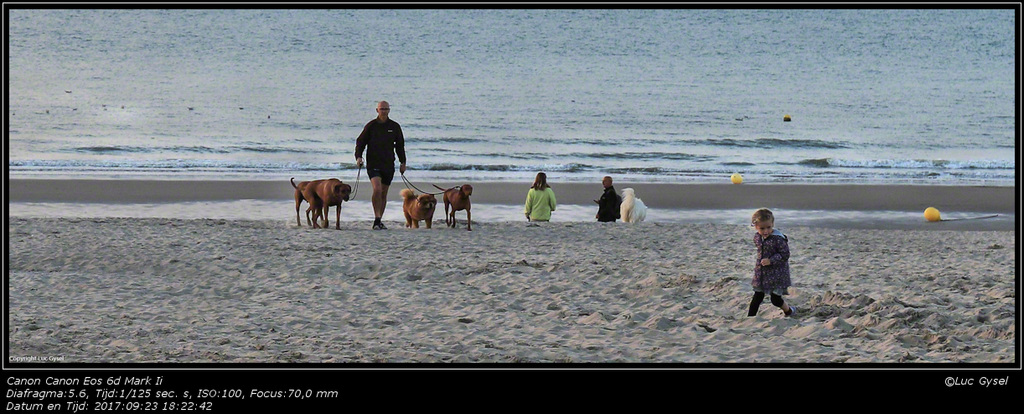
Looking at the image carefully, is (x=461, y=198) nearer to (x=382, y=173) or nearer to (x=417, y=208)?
(x=417, y=208)

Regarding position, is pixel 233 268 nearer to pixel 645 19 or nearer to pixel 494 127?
pixel 494 127

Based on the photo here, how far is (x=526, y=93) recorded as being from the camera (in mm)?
42844

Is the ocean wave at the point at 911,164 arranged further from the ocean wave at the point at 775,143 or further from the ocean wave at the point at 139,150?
the ocean wave at the point at 139,150

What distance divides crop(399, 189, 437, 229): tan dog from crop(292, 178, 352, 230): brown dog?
61 centimetres

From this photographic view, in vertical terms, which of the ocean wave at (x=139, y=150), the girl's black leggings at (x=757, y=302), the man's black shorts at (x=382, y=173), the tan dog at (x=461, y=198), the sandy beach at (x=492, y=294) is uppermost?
the man's black shorts at (x=382, y=173)

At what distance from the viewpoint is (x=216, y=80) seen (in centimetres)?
4522

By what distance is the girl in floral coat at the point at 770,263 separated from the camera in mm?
5719

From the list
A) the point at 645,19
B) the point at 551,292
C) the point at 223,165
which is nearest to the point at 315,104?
the point at 223,165

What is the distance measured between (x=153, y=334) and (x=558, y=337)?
2317mm

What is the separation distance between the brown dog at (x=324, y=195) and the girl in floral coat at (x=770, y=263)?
4.58 m

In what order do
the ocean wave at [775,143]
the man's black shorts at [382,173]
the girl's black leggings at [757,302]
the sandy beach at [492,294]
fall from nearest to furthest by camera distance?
the sandy beach at [492,294]
the girl's black leggings at [757,302]
the man's black shorts at [382,173]
the ocean wave at [775,143]

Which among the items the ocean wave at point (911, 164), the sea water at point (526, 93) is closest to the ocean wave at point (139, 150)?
the sea water at point (526, 93)

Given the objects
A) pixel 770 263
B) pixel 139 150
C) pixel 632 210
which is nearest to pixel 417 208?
pixel 632 210

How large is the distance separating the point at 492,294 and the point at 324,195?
3394 mm
